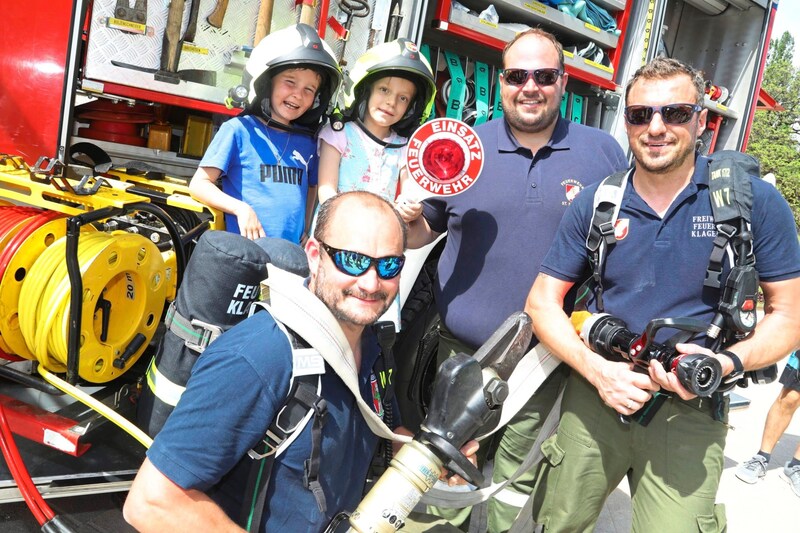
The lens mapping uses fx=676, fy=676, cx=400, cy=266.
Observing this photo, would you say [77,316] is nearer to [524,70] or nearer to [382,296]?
[382,296]

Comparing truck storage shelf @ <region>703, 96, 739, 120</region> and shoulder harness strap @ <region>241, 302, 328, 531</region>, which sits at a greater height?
truck storage shelf @ <region>703, 96, 739, 120</region>

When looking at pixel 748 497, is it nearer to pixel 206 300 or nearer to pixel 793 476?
pixel 793 476

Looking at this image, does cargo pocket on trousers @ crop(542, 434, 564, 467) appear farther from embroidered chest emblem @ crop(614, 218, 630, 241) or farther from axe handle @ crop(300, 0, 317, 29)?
axe handle @ crop(300, 0, 317, 29)

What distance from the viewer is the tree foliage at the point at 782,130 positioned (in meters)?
30.9

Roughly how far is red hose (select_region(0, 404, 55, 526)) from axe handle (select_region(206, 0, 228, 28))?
6.73 ft

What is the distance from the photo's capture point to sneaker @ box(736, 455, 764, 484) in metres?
4.50

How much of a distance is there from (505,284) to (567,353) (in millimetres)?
451

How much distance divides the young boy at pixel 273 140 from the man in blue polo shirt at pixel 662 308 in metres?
1.22

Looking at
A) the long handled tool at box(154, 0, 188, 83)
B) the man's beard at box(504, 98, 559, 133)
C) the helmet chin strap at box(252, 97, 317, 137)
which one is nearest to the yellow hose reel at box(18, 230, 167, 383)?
the helmet chin strap at box(252, 97, 317, 137)

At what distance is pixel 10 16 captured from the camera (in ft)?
10.5

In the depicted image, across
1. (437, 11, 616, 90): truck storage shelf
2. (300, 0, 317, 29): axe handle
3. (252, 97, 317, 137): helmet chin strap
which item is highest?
(437, 11, 616, 90): truck storage shelf

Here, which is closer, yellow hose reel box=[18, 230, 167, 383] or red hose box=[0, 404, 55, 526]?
red hose box=[0, 404, 55, 526]

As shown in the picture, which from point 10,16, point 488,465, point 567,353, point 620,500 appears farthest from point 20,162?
point 620,500

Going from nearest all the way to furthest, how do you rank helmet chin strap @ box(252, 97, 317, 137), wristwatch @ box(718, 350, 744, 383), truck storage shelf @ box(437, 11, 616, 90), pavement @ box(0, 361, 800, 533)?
wristwatch @ box(718, 350, 744, 383) → pavement @ box(0, 361, 800, 533) → helmet chin strap @ box(252, 97, 317, 137) → truck storage shelf @ box(437, 11, 616, 90)
